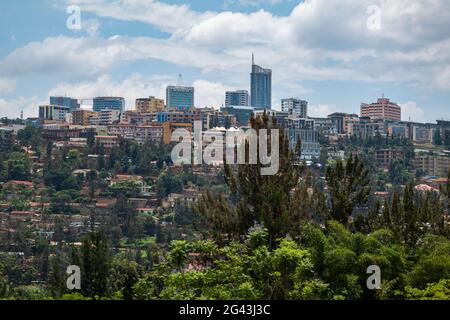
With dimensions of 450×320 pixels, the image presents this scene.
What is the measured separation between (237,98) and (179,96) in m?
7.13

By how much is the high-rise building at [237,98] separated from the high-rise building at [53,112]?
750 inches

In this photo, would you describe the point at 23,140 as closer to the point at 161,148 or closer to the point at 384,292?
the point at 161,148

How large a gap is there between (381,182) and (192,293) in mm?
32453

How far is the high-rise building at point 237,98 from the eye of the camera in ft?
238

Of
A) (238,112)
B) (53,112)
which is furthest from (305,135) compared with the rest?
(53,112)

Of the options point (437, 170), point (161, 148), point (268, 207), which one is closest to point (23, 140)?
point (161, 148)

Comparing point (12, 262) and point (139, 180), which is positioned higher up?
point (139, 180)

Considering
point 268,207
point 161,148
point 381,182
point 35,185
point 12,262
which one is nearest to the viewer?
point 268,207

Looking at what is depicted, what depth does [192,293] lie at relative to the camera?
5.56m

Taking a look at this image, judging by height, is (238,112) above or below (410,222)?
above

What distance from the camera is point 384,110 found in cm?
6525

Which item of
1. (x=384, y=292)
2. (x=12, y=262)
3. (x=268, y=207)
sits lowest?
(x=12, y=262)

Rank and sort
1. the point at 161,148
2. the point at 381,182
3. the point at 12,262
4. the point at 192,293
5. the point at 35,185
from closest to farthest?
the point at 192,293
the point at 12,262
the point at 35,185
the point at 381,182
the point at 161,148

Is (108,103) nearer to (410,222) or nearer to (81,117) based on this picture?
(81,117)
